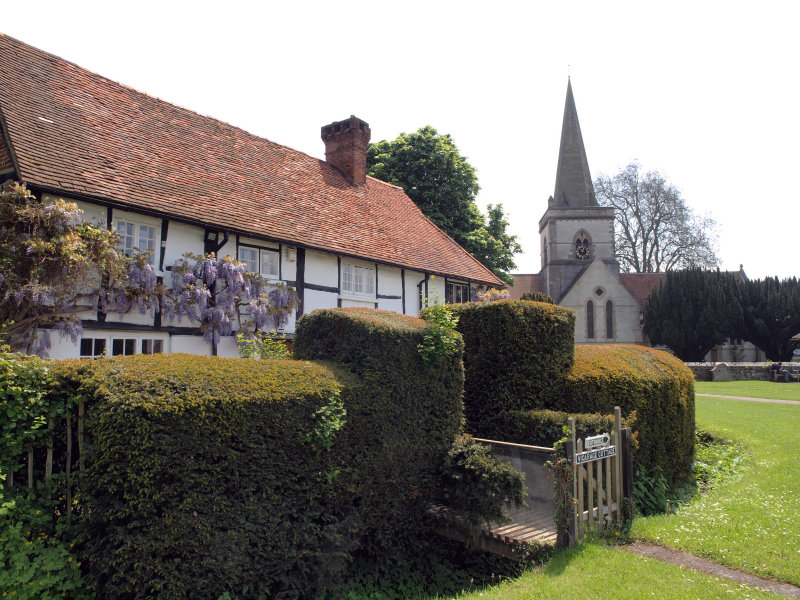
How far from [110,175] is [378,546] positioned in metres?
8.44

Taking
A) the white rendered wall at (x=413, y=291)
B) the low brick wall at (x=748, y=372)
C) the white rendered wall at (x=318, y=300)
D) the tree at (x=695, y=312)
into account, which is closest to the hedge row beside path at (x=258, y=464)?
the white rendered wall at (x=318, y=300)

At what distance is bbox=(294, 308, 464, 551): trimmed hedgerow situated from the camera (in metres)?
6.40

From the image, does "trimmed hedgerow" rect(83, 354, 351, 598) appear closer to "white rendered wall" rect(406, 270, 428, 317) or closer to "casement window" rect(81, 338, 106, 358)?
"casement window" rect(81, 338, 106, 358)

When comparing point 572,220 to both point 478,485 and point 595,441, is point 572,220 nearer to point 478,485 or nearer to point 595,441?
point 595,441

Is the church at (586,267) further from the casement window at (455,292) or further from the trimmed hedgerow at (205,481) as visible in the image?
the trimmed hedgerow at (205,481)

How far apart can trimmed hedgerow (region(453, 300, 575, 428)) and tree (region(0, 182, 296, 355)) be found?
5.18m

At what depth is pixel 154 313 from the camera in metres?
10.4

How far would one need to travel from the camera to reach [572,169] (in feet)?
173

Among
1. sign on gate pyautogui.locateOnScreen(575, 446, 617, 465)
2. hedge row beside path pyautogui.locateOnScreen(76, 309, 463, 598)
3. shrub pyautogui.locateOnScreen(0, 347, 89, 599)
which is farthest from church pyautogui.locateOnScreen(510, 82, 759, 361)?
shrub pyautogui.locateOnScreen(0, 347, 89, 599)

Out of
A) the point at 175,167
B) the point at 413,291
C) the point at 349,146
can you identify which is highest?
the point at 349,146

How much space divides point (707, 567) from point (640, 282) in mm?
49446

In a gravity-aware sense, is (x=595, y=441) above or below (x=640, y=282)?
below

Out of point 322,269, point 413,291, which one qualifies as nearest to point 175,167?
point 322,269

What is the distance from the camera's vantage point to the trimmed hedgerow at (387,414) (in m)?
6.40
